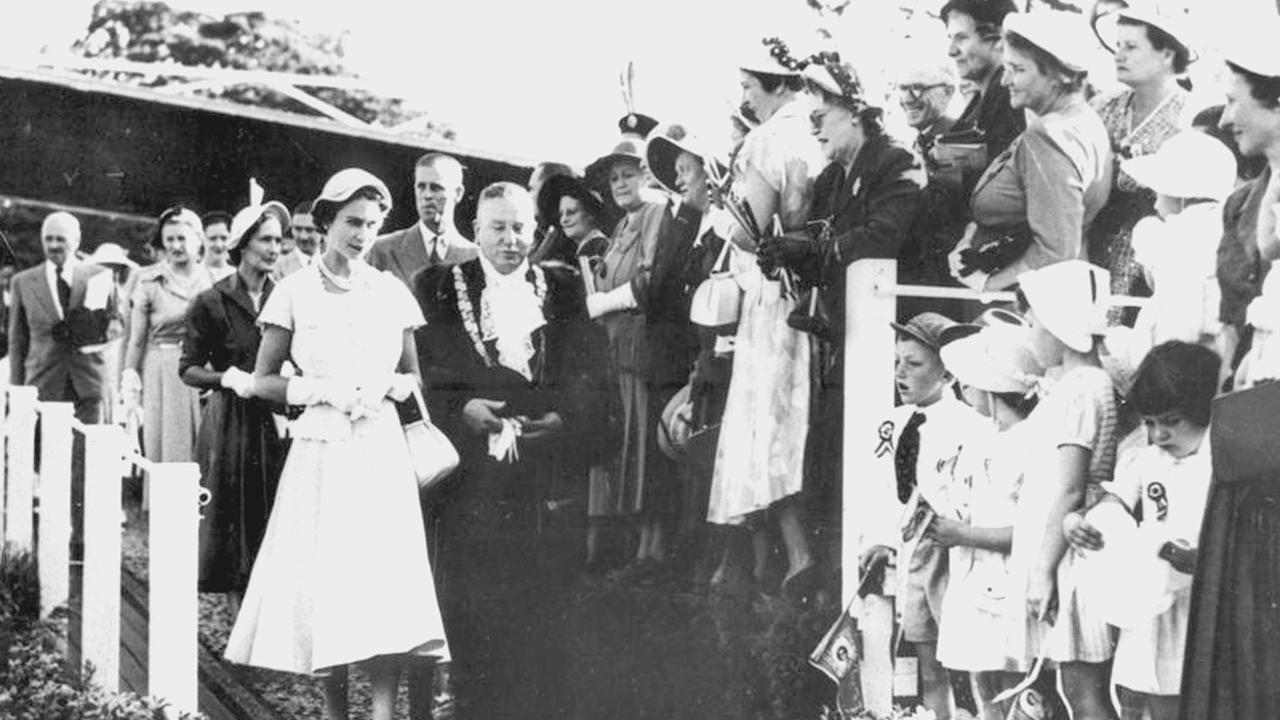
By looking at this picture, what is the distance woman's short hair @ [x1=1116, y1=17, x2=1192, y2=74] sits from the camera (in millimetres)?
5410

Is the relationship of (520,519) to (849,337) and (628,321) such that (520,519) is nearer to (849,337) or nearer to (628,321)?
(628,321)

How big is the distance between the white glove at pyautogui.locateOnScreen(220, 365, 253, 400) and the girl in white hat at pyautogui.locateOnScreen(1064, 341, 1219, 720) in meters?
2.99

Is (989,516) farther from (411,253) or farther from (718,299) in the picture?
(411,253)

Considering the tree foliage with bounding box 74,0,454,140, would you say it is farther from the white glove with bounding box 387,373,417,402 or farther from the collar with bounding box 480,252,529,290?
the white glove with bounding box 387,373,417,402

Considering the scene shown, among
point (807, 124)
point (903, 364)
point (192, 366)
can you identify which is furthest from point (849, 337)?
point (192, 366)

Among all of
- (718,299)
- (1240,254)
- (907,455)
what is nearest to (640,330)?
(718,299)

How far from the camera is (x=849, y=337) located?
21.3 ft

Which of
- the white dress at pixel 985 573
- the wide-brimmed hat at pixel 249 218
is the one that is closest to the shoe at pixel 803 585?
the white dress at pixel 985 573

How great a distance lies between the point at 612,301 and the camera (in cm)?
716

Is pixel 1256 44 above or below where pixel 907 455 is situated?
above

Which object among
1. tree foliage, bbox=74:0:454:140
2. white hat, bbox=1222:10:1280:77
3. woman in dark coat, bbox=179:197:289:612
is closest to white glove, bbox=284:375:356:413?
woman in dark coat, bbox=179:197:289:612

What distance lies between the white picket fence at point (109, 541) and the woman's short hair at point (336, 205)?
34.8 inches

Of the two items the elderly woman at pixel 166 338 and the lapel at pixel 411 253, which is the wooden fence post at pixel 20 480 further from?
the lapel at pixel 411 253

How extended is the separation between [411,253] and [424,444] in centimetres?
63
